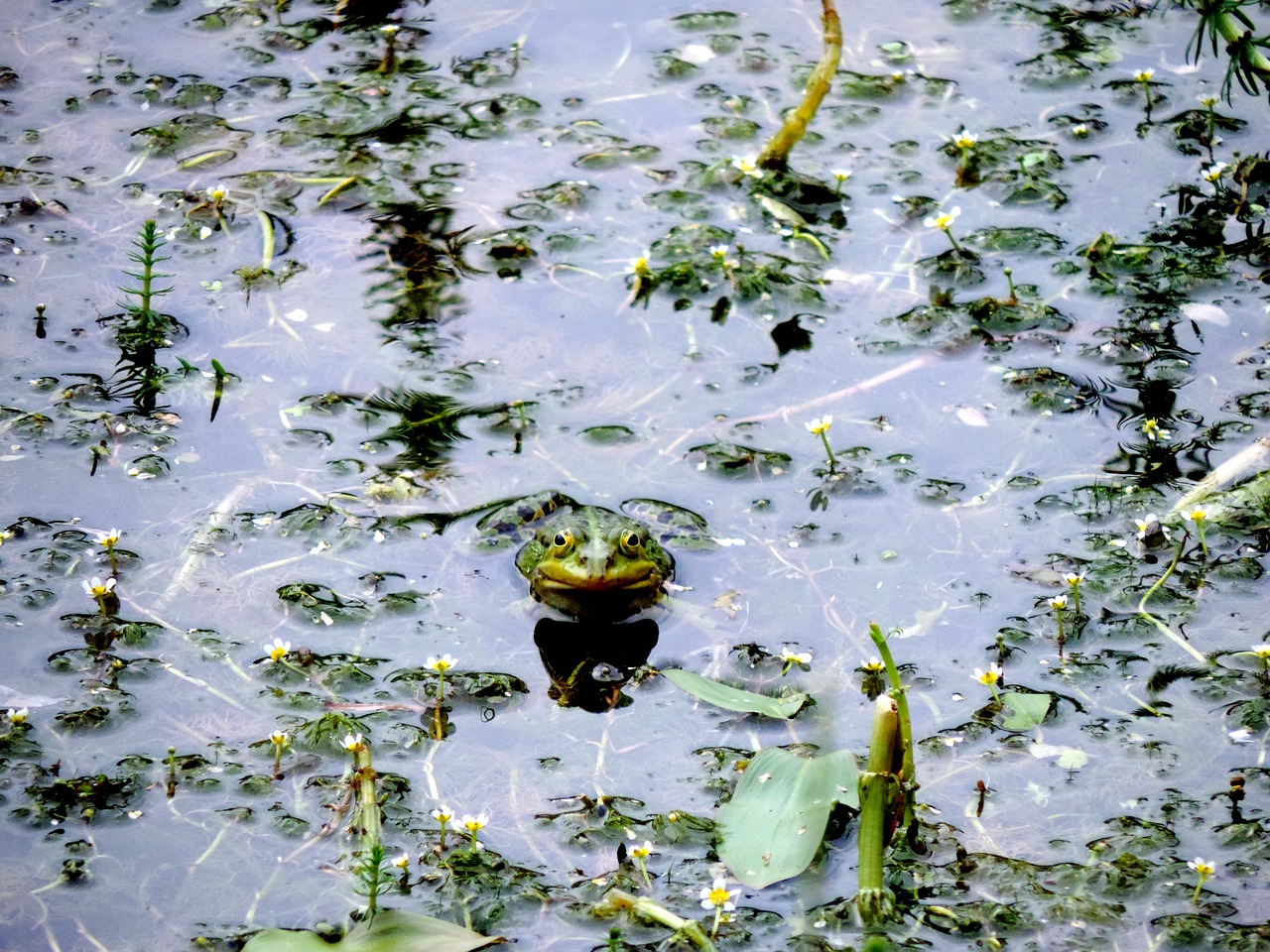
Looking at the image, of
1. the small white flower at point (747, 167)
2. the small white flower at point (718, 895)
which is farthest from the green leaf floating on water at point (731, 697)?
the small white flower at point (747, 167)

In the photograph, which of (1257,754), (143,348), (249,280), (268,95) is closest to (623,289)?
(249,280)

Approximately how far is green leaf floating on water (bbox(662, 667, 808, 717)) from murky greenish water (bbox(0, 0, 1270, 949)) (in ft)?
0.37

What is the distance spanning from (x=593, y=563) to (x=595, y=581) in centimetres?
6

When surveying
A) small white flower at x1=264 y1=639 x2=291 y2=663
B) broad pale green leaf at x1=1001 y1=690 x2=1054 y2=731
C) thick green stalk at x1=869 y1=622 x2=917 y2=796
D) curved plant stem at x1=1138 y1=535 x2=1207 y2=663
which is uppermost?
thick green stalk at x1=869 y1=622 x2=917 y2=796

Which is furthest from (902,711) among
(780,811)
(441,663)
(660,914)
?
(441,663)

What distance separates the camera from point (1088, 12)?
25.5 feet

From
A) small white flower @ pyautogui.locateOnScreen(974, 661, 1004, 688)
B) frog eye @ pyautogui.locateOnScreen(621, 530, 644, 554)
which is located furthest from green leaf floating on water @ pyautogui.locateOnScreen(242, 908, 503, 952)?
small white flower @ pyautogui.locateOnScreen(974, 661, 1004, 688)

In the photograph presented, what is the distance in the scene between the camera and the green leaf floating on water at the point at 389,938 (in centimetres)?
346

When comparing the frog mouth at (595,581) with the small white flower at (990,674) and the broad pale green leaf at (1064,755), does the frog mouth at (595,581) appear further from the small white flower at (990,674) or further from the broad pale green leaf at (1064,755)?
the broad pale green leaf at (1064,755)

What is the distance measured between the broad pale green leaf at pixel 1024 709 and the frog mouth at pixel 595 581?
1203mm

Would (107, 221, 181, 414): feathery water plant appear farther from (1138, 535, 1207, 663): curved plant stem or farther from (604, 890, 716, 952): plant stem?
(1138, 535, 1207, 663): curved plant stem

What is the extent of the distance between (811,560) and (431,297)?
2.15 m

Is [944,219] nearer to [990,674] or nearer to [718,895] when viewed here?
[990,674]

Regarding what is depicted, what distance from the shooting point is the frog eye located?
4637mm
